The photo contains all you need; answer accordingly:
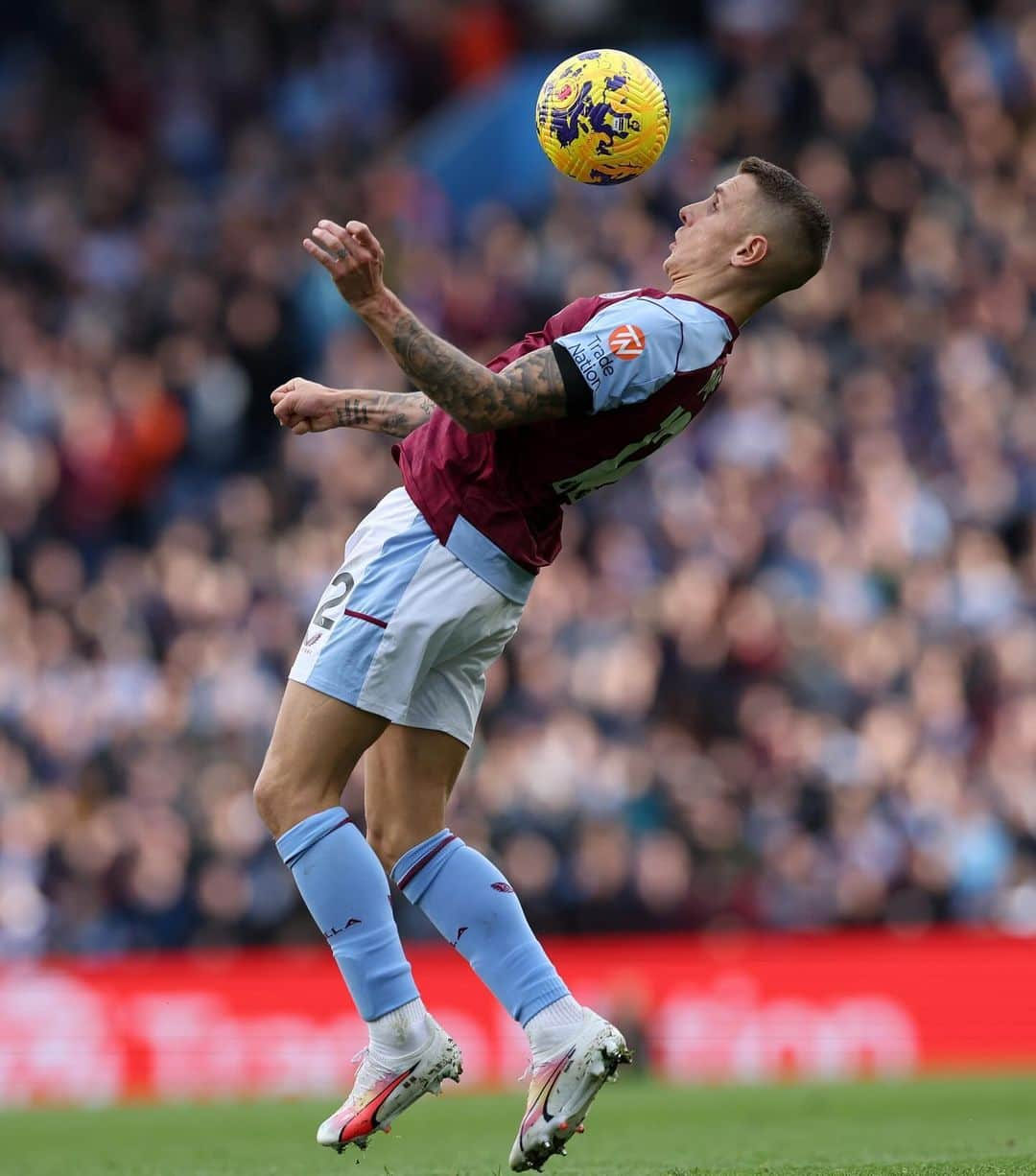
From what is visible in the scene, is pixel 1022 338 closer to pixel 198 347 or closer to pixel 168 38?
pixel 198 347

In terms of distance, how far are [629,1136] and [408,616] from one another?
3.12 m

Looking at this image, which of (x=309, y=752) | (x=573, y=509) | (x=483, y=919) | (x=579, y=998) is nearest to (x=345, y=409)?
(x=309, y=752)

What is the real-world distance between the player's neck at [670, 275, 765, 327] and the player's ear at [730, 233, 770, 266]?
7 cm

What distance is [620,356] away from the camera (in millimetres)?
5555

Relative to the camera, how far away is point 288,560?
14.6 meters

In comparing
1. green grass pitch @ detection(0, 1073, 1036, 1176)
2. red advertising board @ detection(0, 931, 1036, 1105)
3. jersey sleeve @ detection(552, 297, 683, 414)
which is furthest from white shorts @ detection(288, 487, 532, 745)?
red advertising board @ detection(0, 931, 1036, 1105)

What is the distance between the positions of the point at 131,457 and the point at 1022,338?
6.58m

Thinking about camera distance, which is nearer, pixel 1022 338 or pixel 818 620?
pixel 818 620

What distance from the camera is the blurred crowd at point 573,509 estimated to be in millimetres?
13141

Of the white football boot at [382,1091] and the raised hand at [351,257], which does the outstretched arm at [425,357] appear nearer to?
the raised hand at [351,257]

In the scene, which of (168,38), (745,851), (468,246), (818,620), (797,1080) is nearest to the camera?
(797,1080)

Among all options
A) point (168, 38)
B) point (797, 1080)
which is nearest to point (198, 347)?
point (168, 38)

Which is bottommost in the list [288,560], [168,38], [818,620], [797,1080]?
[797,1080]

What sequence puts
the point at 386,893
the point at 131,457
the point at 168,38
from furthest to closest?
1. the point at 168,38
2. the point at 131,457
3. the point at 386,893
